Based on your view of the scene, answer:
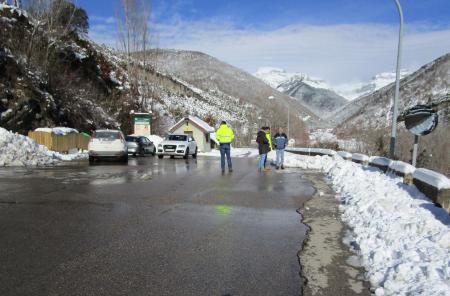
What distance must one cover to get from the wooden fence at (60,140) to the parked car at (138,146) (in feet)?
10.8

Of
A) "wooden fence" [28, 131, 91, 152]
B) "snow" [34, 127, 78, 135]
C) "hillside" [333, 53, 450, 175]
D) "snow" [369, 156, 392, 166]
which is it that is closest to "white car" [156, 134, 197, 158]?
"wooden fence" [28, 131, 91, 152]

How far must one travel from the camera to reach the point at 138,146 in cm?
3041

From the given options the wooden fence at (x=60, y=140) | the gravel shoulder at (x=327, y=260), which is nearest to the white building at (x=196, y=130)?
the wooden fence at (x=60, y=140)

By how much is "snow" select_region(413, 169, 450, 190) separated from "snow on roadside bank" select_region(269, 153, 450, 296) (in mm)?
276

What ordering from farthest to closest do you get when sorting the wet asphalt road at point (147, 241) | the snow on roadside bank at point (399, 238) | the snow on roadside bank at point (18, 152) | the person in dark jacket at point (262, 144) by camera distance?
the person in dark jacket at point (262, 144) → the snow on roadside bank at point (18, 152) → the wet asphalt road at point (147, 241) → the snow on roadside bank at point (399, 238)

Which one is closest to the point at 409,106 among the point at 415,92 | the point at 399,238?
the point at 415,92

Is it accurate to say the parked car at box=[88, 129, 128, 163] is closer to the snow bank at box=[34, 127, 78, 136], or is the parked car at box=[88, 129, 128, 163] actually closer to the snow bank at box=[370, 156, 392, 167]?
the snow bank at box=[34, 127, 78, 136]

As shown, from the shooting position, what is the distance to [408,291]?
144 inches

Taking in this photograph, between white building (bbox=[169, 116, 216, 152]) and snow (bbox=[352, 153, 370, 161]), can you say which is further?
white building (bbox=[169, 116, 216, 152])

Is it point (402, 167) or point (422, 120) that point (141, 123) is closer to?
point (422, 120)

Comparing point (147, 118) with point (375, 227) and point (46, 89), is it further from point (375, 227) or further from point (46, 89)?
point (375, 227)

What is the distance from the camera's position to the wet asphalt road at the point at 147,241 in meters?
3.98

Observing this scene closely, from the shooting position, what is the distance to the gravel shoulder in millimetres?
4039

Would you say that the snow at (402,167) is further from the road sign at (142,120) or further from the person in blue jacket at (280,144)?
the road sign at (142,120)
